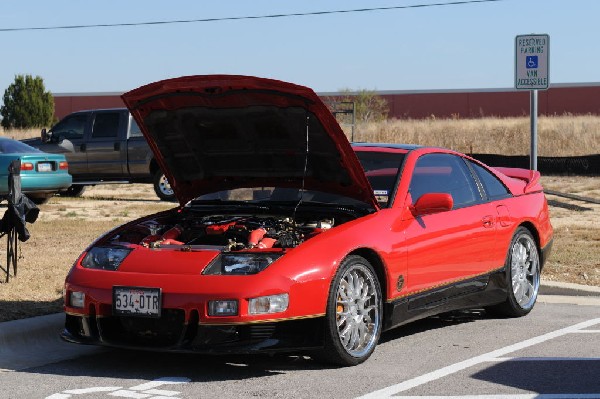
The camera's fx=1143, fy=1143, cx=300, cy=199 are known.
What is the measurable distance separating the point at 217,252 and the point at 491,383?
1.85 meters

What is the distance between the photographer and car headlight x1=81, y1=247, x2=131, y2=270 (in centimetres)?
737

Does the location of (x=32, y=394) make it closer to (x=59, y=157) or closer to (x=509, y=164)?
(x=59, y=157)

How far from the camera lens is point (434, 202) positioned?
787cm

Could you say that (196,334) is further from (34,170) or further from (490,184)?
(34,170)

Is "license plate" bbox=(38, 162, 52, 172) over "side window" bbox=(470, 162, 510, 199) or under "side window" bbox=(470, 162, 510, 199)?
under

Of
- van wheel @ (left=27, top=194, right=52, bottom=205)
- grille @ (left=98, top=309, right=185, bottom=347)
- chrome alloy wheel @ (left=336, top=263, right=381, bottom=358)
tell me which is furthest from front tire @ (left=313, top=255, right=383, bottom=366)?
van wheel @ (left=27, top=194, right=52, bottom=205)

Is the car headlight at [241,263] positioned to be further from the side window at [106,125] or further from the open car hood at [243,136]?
the side window at [106,125]

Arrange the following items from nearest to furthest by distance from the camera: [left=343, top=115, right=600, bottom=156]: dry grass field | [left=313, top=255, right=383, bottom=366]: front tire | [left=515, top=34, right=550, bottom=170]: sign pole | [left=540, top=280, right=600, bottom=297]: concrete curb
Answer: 1. [left=313, top=255, right=383, bottom=366]: front tire
2. [left=540, top=280, right=600, bottom=297]: concrete curb
3. [left=515, top=34, right=550, bottom=170]: sign pole
4. [left=343, top=115, right=600, bottom=156]: dry grass field

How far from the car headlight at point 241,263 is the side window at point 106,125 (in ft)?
55.8

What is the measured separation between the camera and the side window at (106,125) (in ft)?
77.7

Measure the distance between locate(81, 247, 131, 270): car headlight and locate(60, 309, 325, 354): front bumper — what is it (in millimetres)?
365

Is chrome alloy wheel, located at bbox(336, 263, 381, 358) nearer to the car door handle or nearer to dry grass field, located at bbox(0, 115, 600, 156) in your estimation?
the car door handle

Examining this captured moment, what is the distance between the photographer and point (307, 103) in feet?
24.2

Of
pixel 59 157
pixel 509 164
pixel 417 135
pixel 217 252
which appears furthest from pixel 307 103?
pixel 417 135
